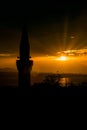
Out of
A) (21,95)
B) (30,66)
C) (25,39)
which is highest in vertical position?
(25,39)

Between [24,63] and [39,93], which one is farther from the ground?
[24,63]

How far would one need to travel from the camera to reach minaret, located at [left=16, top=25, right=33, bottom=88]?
167 ft

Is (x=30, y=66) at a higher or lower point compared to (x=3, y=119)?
higher

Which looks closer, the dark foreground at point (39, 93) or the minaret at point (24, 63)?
the dark foreground at point (39, 93)

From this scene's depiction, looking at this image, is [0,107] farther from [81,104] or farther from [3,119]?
[81,104]

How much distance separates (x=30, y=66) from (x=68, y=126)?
25.7m

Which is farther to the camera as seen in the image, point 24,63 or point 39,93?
point 39,93

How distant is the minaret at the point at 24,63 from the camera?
5091cm

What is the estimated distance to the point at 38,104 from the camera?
40.3 meters

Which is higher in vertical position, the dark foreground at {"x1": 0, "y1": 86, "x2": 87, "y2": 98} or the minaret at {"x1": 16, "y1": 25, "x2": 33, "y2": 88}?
the minaret at {"x1": 16, "y1": 25, "x2": 33, "y2": 88}

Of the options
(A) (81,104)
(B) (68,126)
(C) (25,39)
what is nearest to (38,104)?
(A) (81,104)

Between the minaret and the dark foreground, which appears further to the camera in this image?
the minaret

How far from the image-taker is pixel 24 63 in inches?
2003

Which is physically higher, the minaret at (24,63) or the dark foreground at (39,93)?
the minaret at (24,63)
